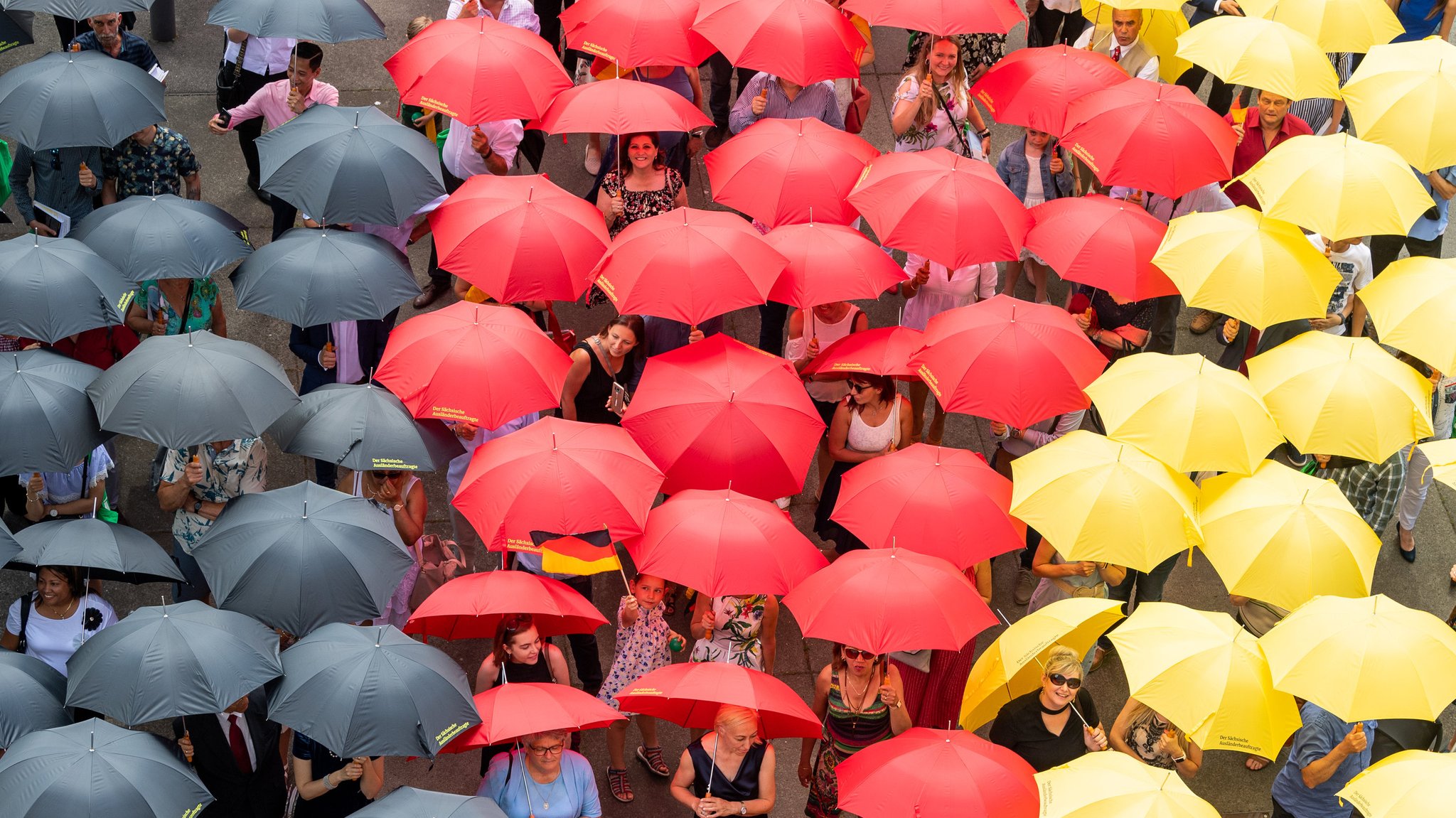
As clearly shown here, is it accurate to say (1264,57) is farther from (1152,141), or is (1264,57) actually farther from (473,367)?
(473,367)

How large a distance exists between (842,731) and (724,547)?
117 cm

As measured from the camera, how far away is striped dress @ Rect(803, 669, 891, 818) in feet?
29.6

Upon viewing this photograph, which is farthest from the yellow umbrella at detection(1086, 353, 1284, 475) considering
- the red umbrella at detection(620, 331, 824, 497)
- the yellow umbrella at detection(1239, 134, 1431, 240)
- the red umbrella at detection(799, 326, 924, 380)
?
the red umbrella at detection(620, 331, 824, 497)

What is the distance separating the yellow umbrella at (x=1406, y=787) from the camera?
25.2ft

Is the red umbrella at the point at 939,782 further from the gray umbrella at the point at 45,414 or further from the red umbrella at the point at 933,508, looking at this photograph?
the gray umbrella at the point at 45,414

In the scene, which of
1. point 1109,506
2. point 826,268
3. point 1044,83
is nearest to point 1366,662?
point 1109,506

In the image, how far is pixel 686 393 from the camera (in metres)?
9.91

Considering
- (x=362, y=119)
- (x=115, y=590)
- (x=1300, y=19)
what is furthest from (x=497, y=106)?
(x=1300, y=19)

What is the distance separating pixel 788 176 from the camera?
37.0 ft

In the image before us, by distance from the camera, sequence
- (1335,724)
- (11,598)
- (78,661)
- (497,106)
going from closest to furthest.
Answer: (78,661) < (1335,724) < (11,598) < (497,106)

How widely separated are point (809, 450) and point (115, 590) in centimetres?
456

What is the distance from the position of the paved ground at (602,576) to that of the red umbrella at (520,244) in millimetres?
1816

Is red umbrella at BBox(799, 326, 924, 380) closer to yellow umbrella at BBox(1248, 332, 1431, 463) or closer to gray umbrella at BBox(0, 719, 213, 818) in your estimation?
yellow umbrella at BBox(1248, 332, 1431, 463)

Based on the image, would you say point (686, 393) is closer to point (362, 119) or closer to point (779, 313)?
point (779, 313)
